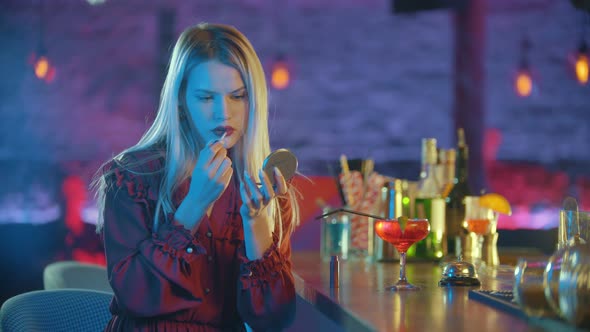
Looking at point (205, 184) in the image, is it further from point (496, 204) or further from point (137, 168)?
point (496, 204)

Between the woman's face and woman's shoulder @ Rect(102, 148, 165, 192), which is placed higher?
the woman's face

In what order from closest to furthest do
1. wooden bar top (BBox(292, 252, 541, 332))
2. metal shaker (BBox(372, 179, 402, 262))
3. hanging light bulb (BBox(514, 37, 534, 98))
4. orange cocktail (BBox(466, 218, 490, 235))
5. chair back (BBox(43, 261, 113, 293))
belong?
wooden bar top (BBox(292, 252, 541, 332)) < orange cocktail (BBox(466, 218, 490, 235)) < metal shaker (BBox(372, 179, 402, 262)) < chair back (BBox(43, 261, 113, 293)) < hanging light bulb (BBox(514, 37, 534, 98))

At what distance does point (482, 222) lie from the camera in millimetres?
2414

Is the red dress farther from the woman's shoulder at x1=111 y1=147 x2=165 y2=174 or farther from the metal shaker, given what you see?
the metal shaker

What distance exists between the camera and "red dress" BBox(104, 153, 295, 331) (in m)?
1.77

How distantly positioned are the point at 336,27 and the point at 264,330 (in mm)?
3246

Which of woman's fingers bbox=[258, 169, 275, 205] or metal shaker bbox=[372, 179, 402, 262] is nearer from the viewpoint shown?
woman's fingers bbox=[258, 169, 275, 205]

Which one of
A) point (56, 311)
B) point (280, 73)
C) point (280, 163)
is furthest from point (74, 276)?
point (280, 73)

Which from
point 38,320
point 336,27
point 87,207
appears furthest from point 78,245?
point 38,320

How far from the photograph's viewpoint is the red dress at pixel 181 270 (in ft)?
5.82

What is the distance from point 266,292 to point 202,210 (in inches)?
9.5

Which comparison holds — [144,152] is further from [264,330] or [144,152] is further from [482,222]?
[482,222]

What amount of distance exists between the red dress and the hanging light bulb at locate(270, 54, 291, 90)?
286 cm

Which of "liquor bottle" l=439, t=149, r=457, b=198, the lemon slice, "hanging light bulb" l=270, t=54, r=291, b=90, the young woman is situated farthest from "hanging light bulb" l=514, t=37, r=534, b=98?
the young woman
